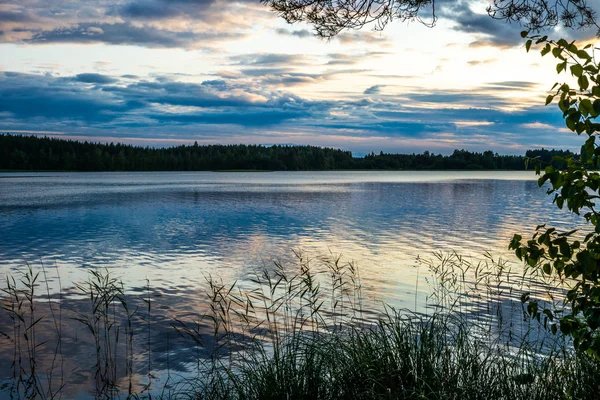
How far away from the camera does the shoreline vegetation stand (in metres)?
6.80

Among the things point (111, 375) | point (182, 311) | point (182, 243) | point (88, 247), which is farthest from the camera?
point (182, 243)

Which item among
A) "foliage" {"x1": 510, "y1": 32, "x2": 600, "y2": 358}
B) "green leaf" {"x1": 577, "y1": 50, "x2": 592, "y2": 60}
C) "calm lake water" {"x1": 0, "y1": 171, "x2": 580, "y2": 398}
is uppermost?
"green leaf" {"x1": 577, "y1": 50, "x2": 592, "y2": 60}

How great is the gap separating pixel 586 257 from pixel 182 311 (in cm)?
1156

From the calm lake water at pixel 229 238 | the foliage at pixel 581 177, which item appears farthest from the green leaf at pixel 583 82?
the calm lake water at pixel 229 238

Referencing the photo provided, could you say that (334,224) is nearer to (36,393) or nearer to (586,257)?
(36,393)

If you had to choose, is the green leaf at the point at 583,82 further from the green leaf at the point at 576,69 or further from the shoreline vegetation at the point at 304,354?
the shoreline vegetation at the point at 304,354

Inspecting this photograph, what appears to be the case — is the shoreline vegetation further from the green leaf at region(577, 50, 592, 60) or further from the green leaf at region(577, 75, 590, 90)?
the green leaf at region(577, 50, 592, 60)

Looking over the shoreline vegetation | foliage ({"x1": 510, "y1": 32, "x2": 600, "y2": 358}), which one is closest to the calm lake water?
the shoreline vegetation

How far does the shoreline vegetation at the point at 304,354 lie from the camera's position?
22.3 feet

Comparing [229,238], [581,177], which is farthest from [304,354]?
[229,238]

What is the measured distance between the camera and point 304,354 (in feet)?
25.7

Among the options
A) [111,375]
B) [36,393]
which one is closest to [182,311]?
[111,375]

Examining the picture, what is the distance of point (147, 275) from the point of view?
1892 centimetres

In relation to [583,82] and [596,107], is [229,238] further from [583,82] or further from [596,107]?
[596,107]
